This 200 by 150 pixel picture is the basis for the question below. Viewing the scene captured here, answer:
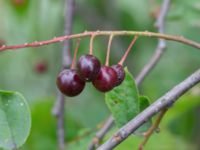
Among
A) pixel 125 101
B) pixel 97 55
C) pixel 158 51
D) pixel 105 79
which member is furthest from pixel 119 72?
pixel 97 55

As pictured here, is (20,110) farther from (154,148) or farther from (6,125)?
(154,148)

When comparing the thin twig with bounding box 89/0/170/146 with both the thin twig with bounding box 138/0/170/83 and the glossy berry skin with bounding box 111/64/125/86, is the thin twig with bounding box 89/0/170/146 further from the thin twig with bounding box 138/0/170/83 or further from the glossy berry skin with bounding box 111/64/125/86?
the glossy berry skin with bounding box 111/64/125/86

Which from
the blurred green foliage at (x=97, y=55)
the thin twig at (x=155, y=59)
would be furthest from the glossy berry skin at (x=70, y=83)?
the blurred green foliage at (x=97, y=55)

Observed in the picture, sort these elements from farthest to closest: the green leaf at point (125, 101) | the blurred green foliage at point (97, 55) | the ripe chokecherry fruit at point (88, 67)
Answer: the blurred green foliage at point (97, 55)
the green leaf at point (125, 101)
the ripe chokecherry fruit at point (88, 67)

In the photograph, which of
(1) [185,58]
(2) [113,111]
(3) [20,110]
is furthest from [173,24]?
(3) [20,110]

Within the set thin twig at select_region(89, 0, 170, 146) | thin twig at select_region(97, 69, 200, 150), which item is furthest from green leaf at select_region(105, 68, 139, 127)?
thin twig at select_region(89, 0, 170, 146)

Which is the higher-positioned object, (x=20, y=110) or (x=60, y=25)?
(x=20, y=110)

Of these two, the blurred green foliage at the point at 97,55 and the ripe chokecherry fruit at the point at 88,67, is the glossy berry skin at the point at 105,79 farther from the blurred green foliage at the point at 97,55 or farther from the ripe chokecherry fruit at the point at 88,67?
the blurred green foliage at the point at 97,55
